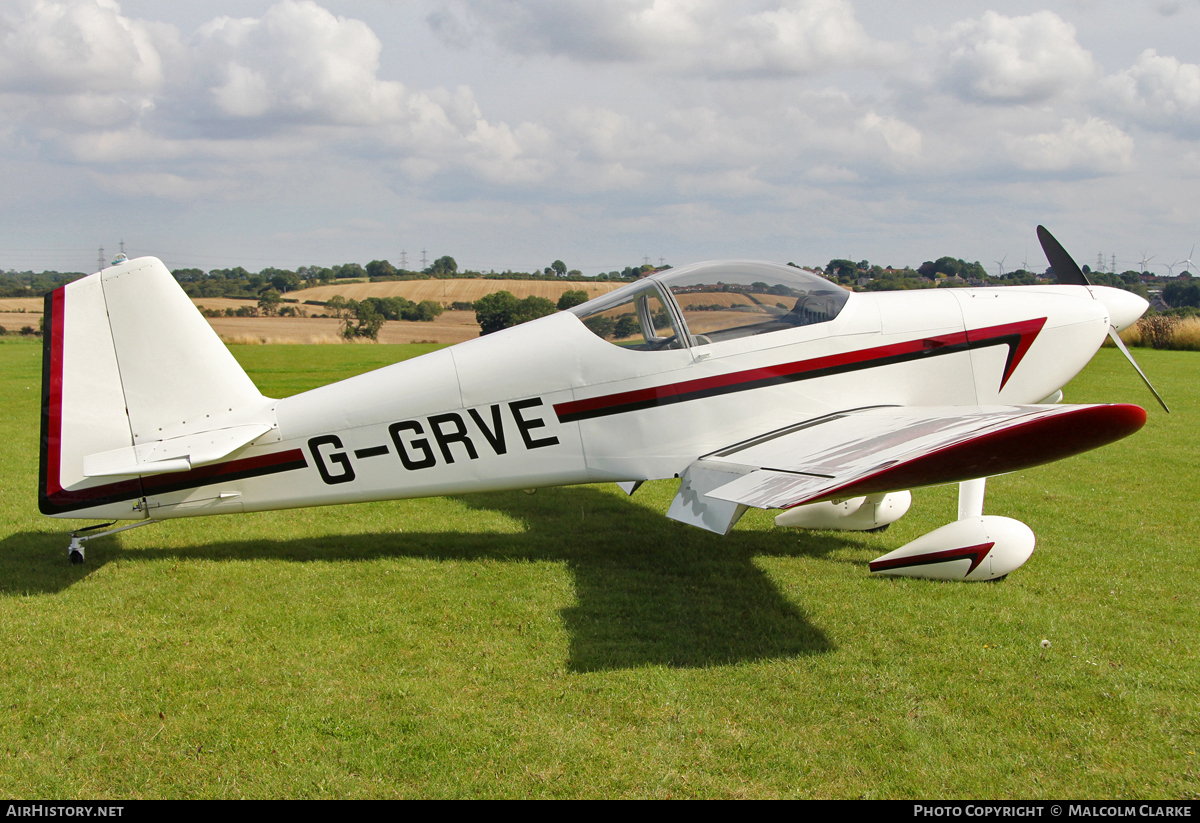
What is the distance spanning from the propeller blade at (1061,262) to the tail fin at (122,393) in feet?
22.1

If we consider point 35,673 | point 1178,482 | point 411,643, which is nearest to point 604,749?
point 411,643

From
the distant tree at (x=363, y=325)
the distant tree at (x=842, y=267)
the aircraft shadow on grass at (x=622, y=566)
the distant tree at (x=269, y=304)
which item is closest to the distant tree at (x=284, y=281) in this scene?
the distant tree at (x=269, y=304)

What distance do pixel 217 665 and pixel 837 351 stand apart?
13.5ft

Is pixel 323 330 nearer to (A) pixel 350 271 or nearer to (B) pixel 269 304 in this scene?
(B) pixel 269 304

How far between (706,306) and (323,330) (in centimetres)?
3459

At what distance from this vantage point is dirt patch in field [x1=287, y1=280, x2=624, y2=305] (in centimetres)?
4962

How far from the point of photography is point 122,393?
502 cm

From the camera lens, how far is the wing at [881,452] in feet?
11.5

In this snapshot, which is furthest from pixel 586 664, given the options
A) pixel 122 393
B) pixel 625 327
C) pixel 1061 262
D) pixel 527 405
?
pixel 1061 262

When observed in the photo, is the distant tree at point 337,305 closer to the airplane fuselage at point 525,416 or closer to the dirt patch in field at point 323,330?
the dirt patch in field at point 323,330
